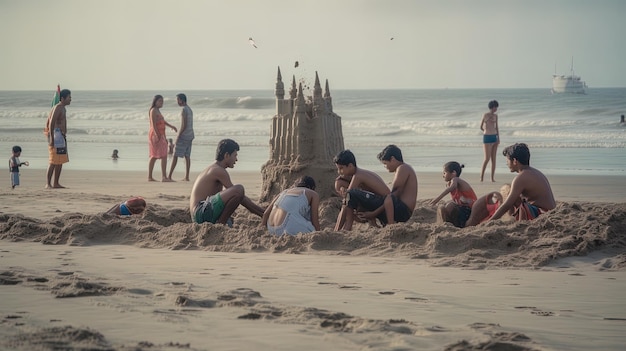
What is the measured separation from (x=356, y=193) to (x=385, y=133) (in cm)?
2694

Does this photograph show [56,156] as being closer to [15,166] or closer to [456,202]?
[15,166]

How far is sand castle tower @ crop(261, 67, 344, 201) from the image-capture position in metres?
11.9

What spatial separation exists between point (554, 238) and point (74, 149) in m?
21.1

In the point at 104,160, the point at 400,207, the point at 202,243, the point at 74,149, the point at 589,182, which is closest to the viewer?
the point at 202,243

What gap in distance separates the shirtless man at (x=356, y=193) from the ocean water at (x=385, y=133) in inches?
399

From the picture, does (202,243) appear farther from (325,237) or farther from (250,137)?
(250,137)

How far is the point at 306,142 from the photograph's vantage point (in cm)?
1196

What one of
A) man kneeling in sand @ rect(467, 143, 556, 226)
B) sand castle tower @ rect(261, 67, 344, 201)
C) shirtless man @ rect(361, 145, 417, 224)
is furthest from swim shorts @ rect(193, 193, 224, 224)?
man kneeling in sand @ rect(467, 143, 556, 226)

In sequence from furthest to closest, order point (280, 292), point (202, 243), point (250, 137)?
1. point (250, 137)
2. point (202, 243)
3. point (280, 292)

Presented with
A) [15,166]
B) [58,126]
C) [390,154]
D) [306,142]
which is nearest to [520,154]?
[390,154]

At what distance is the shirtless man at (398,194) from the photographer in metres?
9.93

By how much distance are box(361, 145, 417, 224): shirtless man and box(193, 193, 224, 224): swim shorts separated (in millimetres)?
1489

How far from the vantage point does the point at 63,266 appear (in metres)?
7.74

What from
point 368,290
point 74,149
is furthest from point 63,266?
point 74,149
